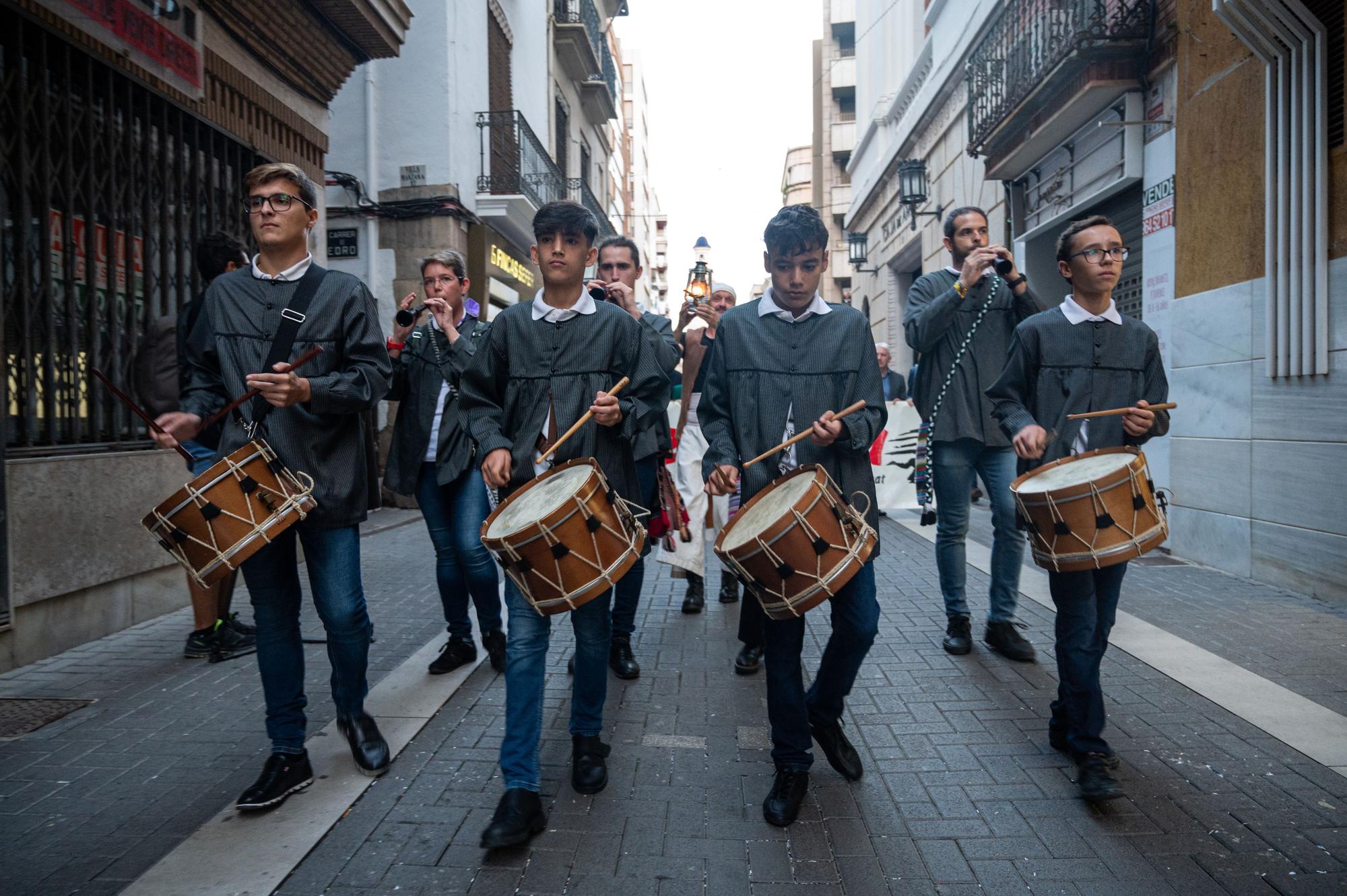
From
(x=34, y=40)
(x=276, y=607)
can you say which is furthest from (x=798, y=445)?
(x=34, y=40)

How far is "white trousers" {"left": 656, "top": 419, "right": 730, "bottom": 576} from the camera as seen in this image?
21.0ft

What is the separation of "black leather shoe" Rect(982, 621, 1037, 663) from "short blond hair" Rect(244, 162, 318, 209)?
147 inches

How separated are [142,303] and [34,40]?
1731 mm

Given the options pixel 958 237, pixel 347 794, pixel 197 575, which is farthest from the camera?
pixel 958 237

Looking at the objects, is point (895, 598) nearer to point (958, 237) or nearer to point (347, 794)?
point (958, 237)

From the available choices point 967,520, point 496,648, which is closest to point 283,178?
point 496,648

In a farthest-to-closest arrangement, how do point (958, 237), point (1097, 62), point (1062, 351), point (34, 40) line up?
point (1097, 62), point (34, 40), point (958, 237), point (1062, 351)

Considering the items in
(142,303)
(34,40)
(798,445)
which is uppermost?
(34,40)

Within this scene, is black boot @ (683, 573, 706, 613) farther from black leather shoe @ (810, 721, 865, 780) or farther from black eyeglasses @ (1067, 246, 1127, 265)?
black eyeglasses @ (1067, 246, 1127, 265)

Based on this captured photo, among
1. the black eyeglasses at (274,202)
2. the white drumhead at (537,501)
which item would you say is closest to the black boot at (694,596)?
the white drumhead at (537,501)

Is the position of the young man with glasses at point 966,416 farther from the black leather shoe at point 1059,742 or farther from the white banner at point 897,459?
the white banner at point 897,459

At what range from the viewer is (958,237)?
4980 millimetres

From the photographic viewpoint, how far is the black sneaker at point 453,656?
486 centimetres

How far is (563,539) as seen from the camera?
2.95 meters
